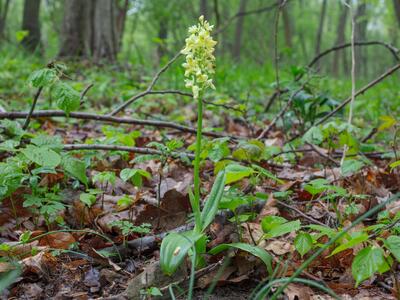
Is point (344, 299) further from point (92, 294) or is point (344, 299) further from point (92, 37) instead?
point (92, 37)

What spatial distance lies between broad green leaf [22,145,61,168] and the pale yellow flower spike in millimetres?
640

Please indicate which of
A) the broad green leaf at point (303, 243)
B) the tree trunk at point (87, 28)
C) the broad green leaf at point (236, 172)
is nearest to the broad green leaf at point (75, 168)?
the broad green leaf at point (236, 172)

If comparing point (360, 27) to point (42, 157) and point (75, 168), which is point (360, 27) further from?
point (42, 157)

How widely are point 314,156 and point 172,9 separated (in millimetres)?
9691

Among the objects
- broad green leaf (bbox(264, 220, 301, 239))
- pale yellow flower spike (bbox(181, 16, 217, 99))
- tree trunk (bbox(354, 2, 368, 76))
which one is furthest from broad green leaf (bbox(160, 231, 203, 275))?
tree trunk (bbox(354, 2, 368, 76))

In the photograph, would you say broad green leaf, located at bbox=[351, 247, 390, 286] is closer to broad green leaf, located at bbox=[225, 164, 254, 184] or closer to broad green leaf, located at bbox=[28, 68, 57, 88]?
broad green leaf, located at bbox=[225, 164, 254, 184]

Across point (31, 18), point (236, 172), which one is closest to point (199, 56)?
point (236, 172)

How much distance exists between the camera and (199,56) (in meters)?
1.32

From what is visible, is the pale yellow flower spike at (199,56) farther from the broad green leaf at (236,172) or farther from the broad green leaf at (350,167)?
the broad green leaf at (350,167)

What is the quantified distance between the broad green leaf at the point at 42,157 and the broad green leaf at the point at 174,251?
62cm

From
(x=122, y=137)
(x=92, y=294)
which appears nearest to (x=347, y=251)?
(x=92, y=294)

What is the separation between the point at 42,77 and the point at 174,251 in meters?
0.93

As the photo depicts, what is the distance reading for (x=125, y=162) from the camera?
2514 millimetres

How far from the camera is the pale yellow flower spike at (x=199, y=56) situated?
130 cm
